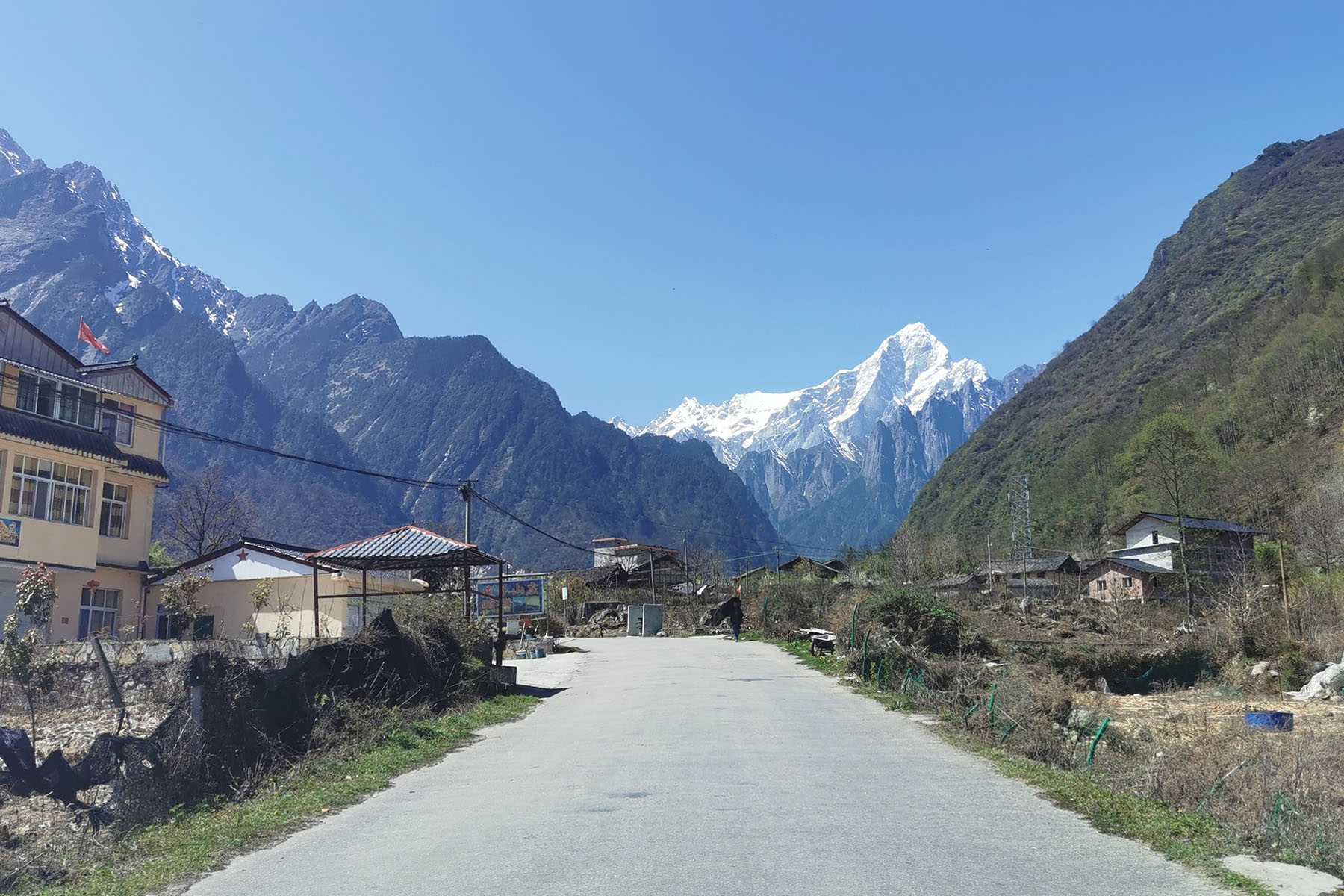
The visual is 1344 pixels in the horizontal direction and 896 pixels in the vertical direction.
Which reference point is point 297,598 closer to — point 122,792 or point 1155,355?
point 122,792

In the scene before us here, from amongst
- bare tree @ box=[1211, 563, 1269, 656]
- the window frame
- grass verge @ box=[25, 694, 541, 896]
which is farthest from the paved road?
the window frame


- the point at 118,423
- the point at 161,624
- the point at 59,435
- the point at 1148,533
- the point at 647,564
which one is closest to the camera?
the point at 59,435

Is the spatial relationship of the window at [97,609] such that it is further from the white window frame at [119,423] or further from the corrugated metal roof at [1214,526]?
the corrugated metal roof at [1214,526]

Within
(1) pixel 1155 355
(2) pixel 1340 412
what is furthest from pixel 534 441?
(2) pixel 1340 412

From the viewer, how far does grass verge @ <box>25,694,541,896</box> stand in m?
7.24

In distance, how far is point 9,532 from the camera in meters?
25.8

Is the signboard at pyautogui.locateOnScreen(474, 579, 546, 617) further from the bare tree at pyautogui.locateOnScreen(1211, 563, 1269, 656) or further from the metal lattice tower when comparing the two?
the metal lattice tower

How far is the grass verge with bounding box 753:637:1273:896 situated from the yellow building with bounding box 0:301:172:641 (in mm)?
21002

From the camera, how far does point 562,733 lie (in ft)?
49.1

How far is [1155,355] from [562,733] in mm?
100117

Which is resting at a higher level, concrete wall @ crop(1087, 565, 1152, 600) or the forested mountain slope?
the forested mountain slope

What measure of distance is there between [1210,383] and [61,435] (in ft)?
264

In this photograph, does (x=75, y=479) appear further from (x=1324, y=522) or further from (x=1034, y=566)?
(x=1034, y=566)

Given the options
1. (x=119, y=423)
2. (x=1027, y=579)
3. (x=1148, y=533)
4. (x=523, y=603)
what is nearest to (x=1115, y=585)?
(x=1027, y=579)
